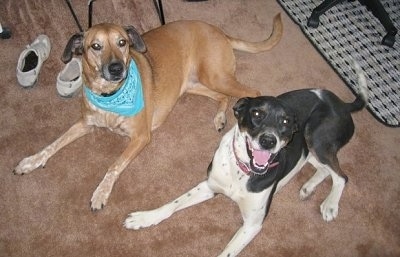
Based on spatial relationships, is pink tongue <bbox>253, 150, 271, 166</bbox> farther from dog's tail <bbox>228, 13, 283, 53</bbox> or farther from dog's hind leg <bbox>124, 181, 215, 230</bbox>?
dog's tail <bbox>228, 13, 283, 53</bbox>

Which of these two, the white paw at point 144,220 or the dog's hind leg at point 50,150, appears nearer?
the white paw at point 144,220

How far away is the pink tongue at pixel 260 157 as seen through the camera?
2.49 metres

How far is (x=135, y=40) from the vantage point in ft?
9.25

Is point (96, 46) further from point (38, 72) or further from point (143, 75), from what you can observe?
point (38, 72)

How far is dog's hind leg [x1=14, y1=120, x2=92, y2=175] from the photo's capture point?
2.97 meters

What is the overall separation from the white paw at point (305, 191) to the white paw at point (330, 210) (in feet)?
0.43

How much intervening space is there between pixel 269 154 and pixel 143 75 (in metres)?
1.06

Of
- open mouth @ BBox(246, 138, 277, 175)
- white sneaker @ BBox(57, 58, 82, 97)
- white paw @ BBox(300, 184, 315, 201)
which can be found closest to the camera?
open mouth @ BBox(246, 138, 277, 175)

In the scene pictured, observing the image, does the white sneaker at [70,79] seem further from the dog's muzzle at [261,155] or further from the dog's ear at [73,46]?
the dog's muzzle at [261,155]

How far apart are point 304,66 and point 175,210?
1.84 m

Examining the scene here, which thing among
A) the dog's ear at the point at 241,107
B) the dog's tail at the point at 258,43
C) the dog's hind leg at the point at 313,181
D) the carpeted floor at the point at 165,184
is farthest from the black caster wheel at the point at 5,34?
the dog's hind leg at the point at 313,181

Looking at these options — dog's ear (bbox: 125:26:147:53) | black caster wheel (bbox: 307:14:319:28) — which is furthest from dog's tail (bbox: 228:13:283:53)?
dog's ear (bbox: 125:26:147:53)

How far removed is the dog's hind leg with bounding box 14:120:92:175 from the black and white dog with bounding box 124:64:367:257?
2.36 ft

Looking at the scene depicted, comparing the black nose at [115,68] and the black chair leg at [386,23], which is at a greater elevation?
the black nose at [115,68]
